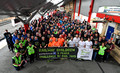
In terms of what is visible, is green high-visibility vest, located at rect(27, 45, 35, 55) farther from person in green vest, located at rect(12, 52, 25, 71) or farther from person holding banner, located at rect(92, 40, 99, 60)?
person holding banner, located at rect(92, 40, 99, 60)

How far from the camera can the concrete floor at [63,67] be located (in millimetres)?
5223

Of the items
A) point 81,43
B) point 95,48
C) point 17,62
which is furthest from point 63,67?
point 17,62

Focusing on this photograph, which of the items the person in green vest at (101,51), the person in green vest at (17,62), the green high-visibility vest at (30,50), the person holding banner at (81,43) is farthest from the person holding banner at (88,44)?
the person in green vest at (17,62)

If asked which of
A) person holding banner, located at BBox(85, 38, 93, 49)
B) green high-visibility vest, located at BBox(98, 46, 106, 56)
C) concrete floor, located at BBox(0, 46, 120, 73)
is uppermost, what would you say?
person holding banner, located at BBox(85, 38, 93, 49)

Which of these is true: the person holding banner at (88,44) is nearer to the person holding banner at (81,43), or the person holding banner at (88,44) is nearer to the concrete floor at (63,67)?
the person holding banner at (81,43)

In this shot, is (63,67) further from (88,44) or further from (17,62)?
(17,62)

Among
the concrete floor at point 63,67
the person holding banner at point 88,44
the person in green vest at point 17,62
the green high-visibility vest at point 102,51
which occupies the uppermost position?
the person holding banner at point 88,44

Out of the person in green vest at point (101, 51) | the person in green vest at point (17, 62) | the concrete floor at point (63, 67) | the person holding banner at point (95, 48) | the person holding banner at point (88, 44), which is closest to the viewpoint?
the person in green vest at point (17, 62)

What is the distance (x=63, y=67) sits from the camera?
5535 mm

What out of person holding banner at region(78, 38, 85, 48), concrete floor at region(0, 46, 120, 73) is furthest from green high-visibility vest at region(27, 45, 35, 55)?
person holding banner at region(78, 38, 85, 48)

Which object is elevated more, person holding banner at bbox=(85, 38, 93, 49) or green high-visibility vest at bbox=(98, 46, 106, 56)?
person holding banner at bbox=(85, 38, 93, 49)

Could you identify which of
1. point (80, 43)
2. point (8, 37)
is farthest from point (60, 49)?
point (8, 37)

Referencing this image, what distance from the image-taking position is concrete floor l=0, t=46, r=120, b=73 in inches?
206

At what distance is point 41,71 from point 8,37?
4468 millimetres
